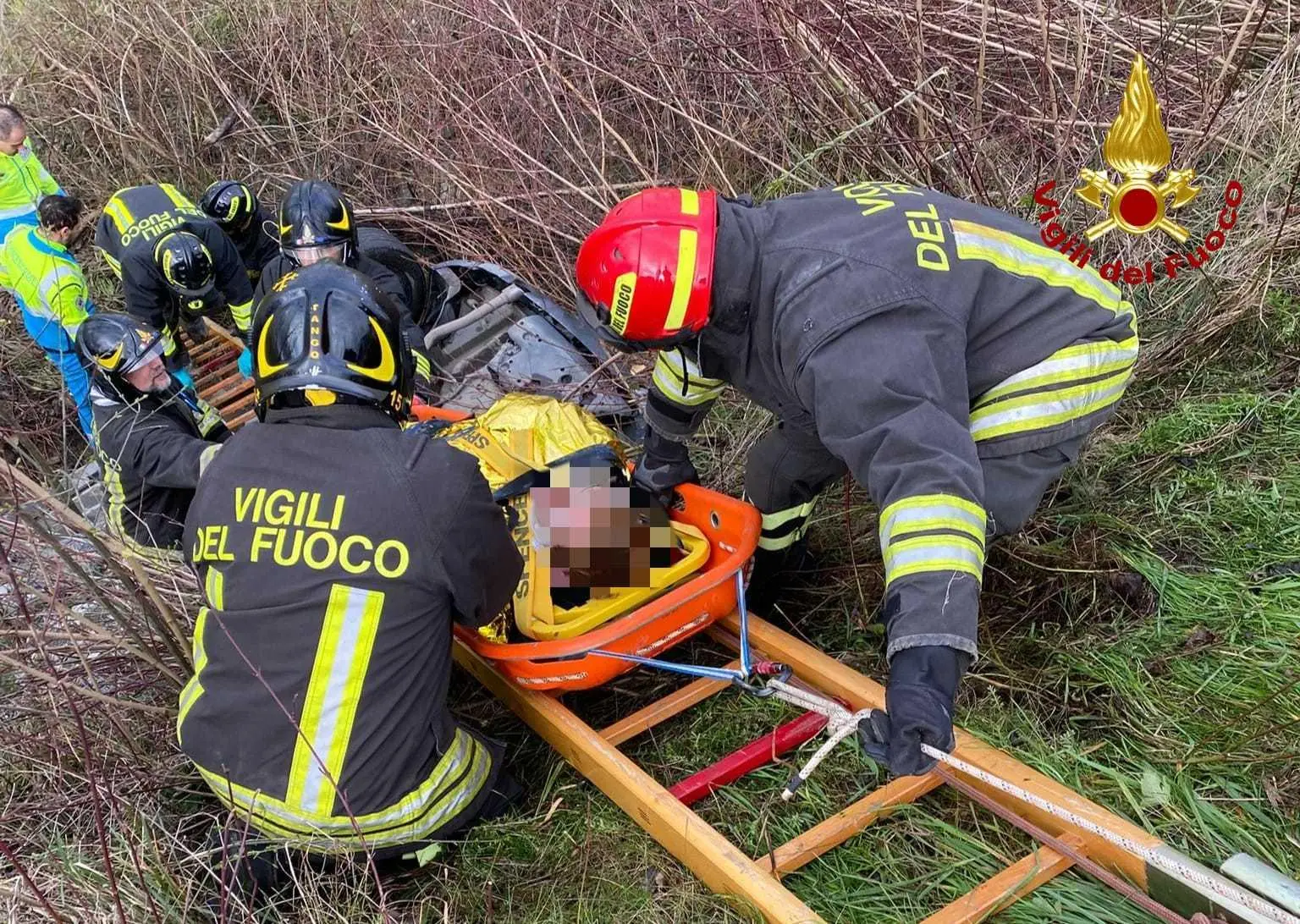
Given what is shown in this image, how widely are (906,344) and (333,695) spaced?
1617mm

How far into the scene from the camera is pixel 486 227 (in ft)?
18.9

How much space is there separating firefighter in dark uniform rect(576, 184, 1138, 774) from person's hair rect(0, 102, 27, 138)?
17.2ft

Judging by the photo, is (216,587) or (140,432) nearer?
(216,587)

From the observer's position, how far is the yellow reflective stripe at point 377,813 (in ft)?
8.12

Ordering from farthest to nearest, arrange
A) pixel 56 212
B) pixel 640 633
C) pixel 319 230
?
pixel 56 212
pixel 319 230
pixel 640 633

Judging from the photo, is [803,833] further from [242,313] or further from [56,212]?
[56,212]

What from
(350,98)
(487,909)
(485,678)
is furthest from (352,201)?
(487,909)

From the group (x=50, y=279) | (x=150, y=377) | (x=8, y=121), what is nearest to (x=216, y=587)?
(x=150, y=377)

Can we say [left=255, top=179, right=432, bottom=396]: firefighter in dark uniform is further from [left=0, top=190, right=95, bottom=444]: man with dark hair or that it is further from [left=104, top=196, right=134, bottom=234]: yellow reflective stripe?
[left=0, top=190, right=95, bottom=444]: man with dark hair

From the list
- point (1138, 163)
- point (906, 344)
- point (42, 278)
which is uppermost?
point (1138, 163)

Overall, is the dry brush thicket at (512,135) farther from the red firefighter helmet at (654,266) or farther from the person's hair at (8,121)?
the red firefighter helmet at (654,266)

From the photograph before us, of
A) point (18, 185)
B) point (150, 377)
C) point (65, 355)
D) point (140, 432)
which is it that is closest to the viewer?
point (140, 432)

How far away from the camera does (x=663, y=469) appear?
129 inches

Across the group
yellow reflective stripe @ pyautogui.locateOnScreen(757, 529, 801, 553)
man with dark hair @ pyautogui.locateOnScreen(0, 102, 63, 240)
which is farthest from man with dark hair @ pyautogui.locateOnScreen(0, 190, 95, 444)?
yellow reflective stripe @ pyautogui.locateOnScreen(757, 529, 801, 553)
